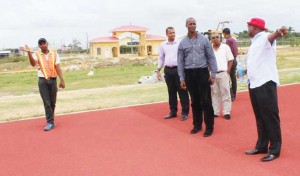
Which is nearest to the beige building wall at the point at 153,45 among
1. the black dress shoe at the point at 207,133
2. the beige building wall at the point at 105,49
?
the beige building wall at the point at 105,49

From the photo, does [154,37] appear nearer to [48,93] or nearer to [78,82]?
[78,82]

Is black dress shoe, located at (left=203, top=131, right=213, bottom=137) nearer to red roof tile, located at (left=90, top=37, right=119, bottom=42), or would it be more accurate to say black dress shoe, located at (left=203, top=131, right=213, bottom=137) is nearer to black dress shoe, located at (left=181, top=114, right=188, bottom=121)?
black dress shoe, located at (left=181, top=114, right=188, bottom=121)

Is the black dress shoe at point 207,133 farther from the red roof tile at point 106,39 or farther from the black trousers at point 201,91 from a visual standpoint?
the red roof tile at point 106,39

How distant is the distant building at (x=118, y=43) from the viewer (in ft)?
174

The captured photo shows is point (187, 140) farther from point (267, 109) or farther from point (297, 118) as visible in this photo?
point (297, 118)

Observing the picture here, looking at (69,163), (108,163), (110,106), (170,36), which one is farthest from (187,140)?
(110,106)

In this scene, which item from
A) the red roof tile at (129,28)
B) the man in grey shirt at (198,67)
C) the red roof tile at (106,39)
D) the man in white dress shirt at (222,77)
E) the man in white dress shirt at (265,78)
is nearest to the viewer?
the man in white dress shirt at (265,78)

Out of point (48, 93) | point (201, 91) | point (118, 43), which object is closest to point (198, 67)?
point (201, 91)

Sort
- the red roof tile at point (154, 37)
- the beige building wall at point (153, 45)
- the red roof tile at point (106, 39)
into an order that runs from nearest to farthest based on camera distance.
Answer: the red roof tile at point (106, 39)
the red roof tile at point (154, 37)
the beige building wall at point (153, 45)

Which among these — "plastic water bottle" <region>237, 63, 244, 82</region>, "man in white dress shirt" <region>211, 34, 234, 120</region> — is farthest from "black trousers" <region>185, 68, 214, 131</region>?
"plastic water bottle" <region>237, 63, 244, 82</region>

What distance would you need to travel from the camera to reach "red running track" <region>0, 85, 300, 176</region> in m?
4.97

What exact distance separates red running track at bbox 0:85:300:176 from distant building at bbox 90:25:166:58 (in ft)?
147

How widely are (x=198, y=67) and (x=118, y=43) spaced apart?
47.7 metres

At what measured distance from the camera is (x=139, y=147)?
6012 millimetres
